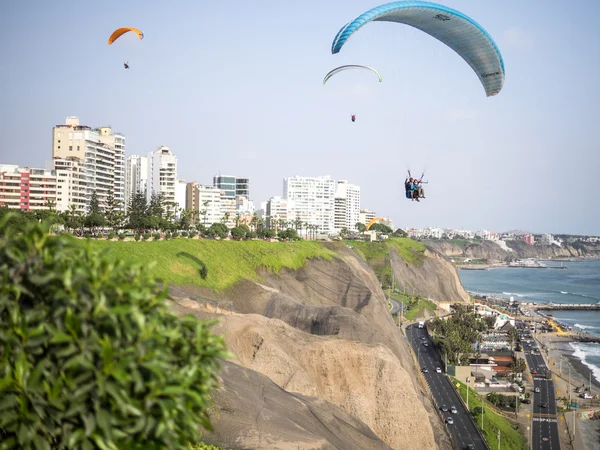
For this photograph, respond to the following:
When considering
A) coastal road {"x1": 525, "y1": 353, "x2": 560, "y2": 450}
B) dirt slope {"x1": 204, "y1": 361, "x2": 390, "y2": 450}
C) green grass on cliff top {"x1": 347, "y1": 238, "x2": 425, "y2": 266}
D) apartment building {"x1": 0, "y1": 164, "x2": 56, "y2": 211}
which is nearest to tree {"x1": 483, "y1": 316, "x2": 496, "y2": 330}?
coastal road {"x1": 525, "y1": 353, "x2": 560, "y2": 450}

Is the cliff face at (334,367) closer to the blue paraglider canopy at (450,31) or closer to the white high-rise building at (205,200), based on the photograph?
the blue paraglider canopy at (450,31)

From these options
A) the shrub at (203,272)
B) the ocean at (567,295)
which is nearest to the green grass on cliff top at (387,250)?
the ocean at (567,295)

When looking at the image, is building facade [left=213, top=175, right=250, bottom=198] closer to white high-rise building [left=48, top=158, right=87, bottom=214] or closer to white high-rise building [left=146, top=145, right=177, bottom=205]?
white high-rise building [left=146, top=145, right=177, bottom=205]

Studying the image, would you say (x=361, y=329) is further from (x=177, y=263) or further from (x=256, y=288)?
(x=177, y=263)

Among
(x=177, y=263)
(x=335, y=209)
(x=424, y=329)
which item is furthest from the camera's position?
(x=335, y=209)

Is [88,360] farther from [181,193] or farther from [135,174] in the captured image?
[181,193]

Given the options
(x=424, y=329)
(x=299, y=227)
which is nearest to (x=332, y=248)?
(x=424, y=329)

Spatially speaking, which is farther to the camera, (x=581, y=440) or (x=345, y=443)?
(x=581, y=440)
